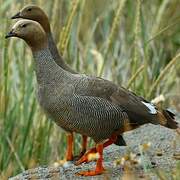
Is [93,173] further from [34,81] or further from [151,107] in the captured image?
[34,81]

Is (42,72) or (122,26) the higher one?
(122,26)

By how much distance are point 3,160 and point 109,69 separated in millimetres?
1771

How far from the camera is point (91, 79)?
433 centimetres

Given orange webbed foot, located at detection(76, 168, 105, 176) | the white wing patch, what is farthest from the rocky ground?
the white wing patch

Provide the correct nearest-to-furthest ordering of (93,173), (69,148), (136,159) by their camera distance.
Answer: (136,159) < (93,173) < (69,148)

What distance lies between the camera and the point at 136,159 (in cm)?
374

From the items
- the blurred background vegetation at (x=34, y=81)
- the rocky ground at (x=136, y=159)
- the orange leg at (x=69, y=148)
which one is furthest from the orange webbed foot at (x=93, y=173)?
the blurred background vegetation at (x=34, y=81)

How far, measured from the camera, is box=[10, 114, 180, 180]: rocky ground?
387cm

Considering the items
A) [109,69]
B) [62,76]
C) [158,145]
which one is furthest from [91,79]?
[109,69]

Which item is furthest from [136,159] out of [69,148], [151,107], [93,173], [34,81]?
[34,81]

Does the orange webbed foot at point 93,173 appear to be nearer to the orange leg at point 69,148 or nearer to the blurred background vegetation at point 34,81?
the orange leg at point 69,148

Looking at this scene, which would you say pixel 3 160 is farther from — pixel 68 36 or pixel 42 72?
pixel 42 72

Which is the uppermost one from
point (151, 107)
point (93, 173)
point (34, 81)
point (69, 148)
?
point (34, 81)

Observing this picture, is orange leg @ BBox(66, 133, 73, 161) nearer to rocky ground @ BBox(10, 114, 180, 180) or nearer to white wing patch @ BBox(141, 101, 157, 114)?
rocky ground @ BBox(10, 114, 180, 180)
